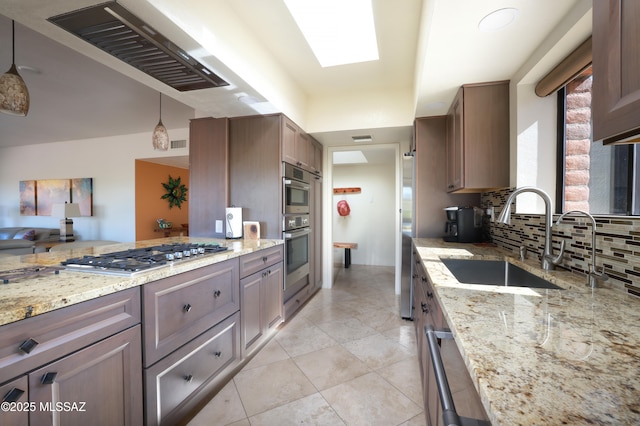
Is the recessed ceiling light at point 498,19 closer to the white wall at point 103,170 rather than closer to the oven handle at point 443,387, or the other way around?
the oven handle at point 443,387

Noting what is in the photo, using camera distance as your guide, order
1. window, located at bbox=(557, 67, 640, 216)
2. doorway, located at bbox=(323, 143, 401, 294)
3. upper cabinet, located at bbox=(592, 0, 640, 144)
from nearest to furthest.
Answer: upper cabinet, located at bbox=(592, 0, 640, 144) → window, located at bbox=(557, 67, 640, 216) → doorway, located at bbox=(323, 143, 401, 294)

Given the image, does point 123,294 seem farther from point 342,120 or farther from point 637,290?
point 342,120

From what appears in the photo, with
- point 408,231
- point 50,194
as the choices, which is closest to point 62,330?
point 408,231

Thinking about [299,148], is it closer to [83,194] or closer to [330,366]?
[330,366]

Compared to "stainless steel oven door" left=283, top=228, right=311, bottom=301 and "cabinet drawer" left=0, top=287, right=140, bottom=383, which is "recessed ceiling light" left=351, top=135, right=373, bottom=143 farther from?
"cabinet drawer" left=0, top=287, right=140, bottom=383

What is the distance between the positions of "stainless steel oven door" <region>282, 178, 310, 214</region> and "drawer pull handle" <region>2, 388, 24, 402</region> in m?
2.00

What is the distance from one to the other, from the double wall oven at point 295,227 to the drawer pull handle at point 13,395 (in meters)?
1.93

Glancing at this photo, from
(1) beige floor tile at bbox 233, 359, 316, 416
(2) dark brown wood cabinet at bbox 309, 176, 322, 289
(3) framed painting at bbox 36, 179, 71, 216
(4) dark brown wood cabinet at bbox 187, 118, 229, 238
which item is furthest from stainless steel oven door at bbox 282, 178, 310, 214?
(3) framed painting at bbox 36, 179, 71, 216

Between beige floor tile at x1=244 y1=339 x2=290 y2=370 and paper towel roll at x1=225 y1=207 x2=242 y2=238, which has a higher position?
paper towel roll at x1=225 y1=207 x2=242 y2=238

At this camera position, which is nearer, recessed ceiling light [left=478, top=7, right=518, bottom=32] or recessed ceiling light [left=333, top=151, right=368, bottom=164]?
recessed ceiling light [left=478, top=7, right=518, bottom=32]

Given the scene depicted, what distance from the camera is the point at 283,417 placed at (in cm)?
143

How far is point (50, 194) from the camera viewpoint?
212 inches

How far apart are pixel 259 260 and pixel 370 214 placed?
3.71m

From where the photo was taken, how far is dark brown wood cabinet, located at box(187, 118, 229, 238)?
8.64 feet
